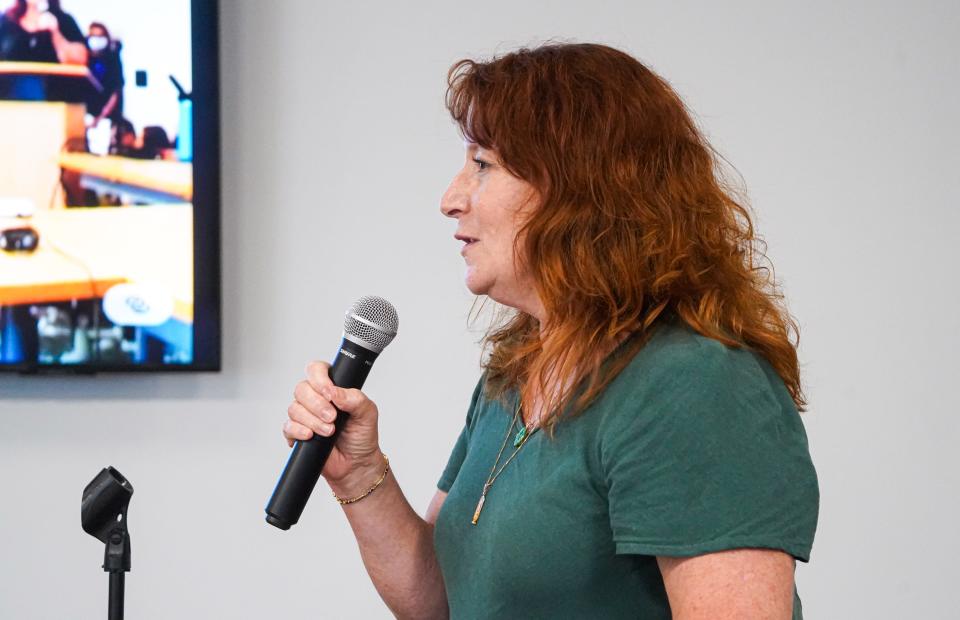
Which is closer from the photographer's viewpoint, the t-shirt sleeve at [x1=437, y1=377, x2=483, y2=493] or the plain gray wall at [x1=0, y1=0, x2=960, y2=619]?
the t-shirt sleeve at [x1=437, y1=377, x2=483, y2=493]

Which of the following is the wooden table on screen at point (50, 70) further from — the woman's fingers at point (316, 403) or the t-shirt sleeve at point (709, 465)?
the t-shirt sleeve at point (709, 465)

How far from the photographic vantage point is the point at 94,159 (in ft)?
7.61

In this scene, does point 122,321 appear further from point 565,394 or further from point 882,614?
point 882,614

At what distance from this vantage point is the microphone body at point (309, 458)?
3.84ft

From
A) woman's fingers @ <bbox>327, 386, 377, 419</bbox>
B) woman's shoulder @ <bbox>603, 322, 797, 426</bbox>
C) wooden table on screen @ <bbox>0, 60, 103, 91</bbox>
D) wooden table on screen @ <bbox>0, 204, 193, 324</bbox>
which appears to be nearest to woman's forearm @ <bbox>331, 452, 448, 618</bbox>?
woman's fingers @ <bbox>327, 386, 377, 419</bbox>

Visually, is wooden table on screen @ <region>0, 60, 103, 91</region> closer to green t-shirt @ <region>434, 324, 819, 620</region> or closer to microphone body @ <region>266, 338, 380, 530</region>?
microphone body @ <region>266, 338, 380, 530</region>

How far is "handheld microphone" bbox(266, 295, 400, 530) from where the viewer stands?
1.17 m

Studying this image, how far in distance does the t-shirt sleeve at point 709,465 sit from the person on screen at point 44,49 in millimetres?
1795

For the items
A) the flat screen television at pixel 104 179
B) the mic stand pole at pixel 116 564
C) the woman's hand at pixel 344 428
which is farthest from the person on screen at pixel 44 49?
the mic stand pole at pixel 116 564

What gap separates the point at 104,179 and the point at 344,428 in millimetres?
1304

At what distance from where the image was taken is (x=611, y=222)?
3.75 feet

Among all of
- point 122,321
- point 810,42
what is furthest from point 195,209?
point 810,42

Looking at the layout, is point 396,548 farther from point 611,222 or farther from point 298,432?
point 611,222

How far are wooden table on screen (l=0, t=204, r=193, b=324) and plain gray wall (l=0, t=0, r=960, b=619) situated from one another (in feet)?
0.51
